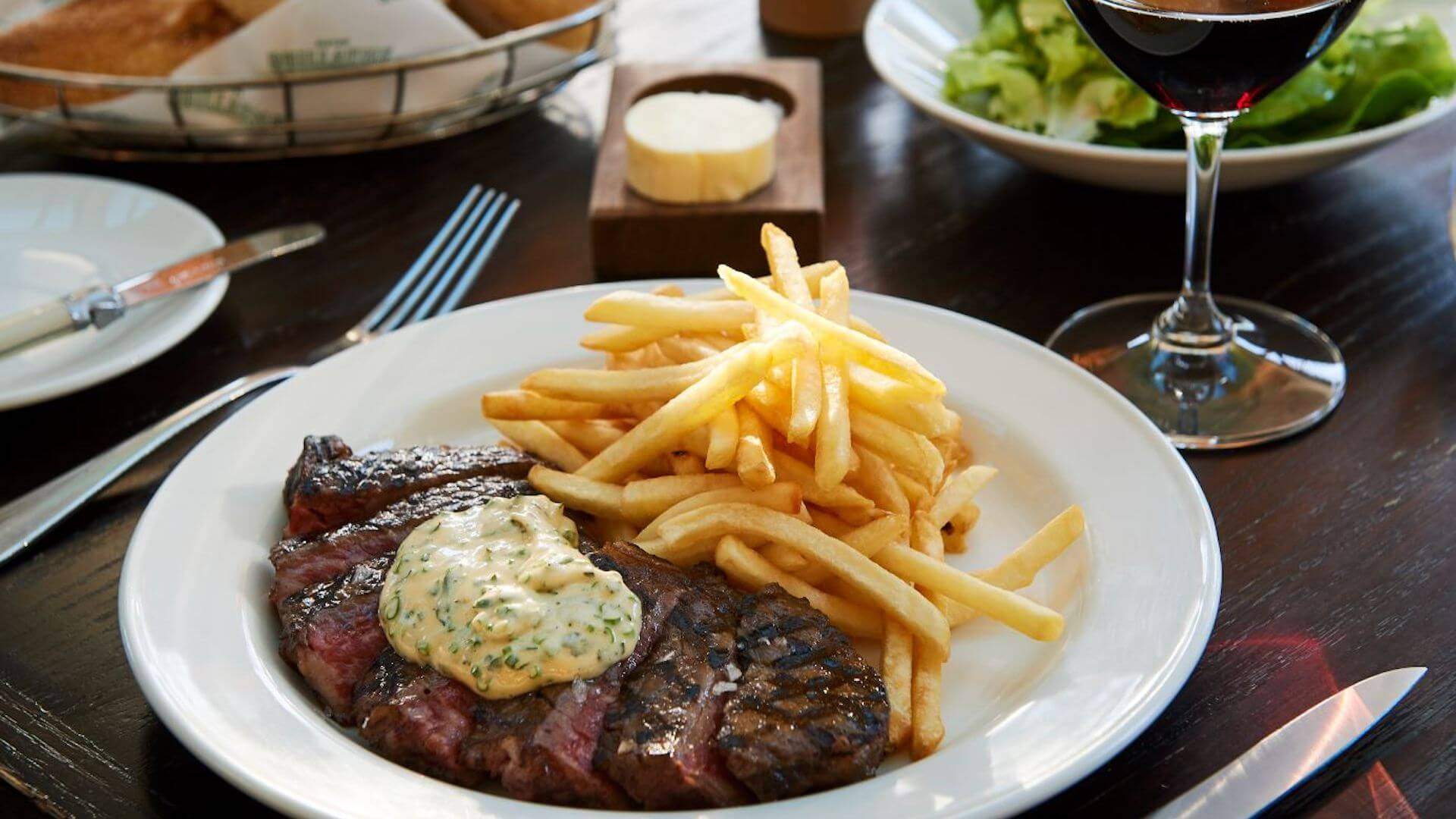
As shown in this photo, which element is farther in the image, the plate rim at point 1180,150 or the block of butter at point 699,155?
the block of butter at point 699,155

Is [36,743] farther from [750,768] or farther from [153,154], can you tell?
[153,154]

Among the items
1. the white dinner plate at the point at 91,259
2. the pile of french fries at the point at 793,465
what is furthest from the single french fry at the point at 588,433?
the white dinner plate at the point at 91,259

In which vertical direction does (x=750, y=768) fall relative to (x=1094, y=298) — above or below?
above

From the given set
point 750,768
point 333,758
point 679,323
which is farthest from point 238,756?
point 679,323

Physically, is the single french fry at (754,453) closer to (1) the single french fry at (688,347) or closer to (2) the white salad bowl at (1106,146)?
(1) the single french fry at (688,347)

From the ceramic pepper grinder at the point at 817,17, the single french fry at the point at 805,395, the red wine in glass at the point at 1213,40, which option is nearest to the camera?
the single french fry at the point at 805,395

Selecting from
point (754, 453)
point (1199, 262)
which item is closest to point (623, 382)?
point (754, 453)
